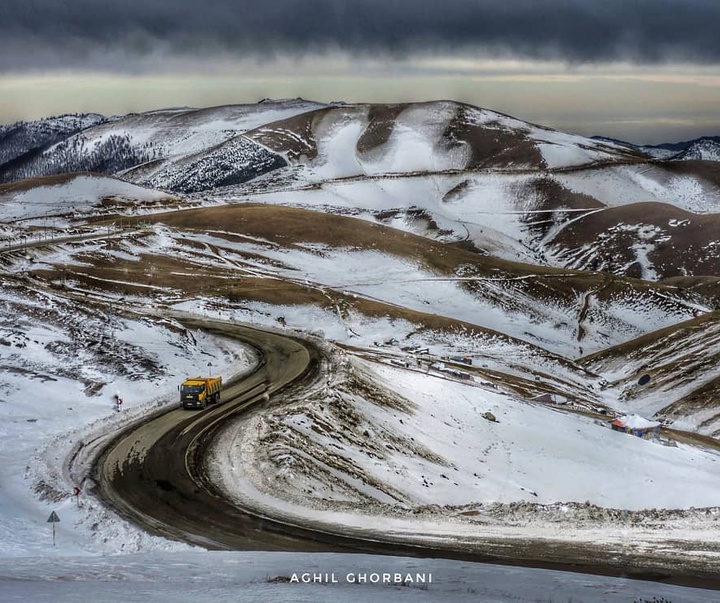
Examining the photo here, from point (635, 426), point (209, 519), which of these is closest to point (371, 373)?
point (635, 426)

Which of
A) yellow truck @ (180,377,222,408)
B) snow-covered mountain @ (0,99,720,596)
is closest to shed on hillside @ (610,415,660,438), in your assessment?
snow-covered mountain @ (0,99,720,596)

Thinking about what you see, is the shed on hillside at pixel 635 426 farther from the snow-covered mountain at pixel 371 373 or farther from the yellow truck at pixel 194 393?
the yellow truck at pixel 194 393

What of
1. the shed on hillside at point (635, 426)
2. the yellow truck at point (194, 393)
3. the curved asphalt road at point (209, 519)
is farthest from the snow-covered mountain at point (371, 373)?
the yellow truck at point (194, 393)

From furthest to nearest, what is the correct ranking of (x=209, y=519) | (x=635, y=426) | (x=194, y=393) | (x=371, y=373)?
1. (x=635, y=426)
2. (x=371, y=373)
3. (x=194, y=393)
4. (x=209, y=519)

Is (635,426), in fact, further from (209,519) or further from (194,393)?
(209,519)

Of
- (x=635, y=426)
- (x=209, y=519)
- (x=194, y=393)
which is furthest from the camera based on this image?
(x=635, y=426)

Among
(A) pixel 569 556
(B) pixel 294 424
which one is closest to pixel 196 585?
(A) pixel 569 556
